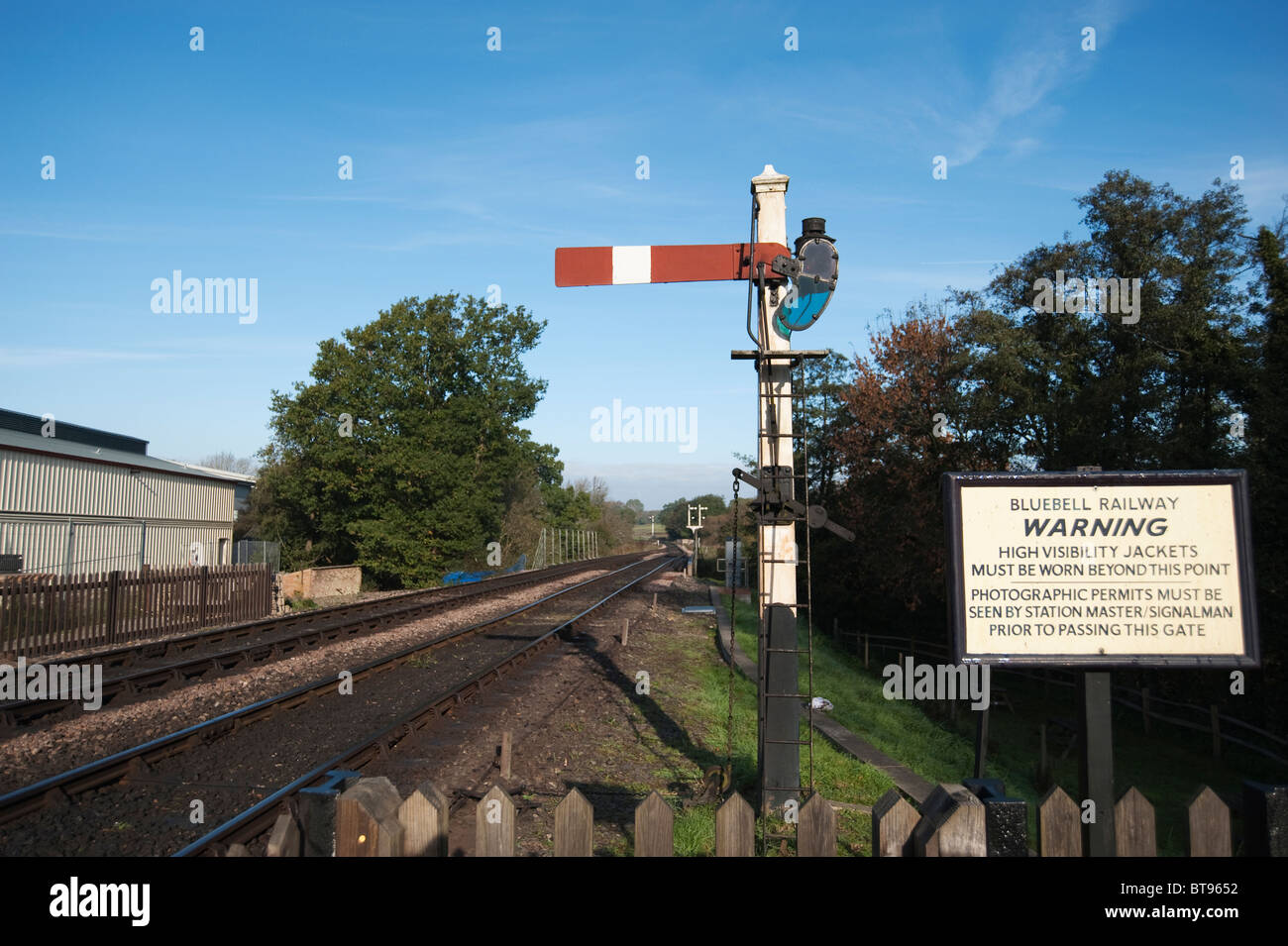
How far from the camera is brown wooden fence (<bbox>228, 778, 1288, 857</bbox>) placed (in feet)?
8.61

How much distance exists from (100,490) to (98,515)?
2.50 ft

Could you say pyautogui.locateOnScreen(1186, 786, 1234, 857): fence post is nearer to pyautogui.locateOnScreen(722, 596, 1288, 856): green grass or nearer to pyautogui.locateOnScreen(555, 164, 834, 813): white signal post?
pyautogui.locateOnScreen(555, 164, 834, 813): white signal post

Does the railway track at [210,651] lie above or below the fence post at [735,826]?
below

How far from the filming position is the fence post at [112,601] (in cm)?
1508

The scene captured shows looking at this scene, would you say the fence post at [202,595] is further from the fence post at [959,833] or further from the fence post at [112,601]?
the fence post at [959,833]

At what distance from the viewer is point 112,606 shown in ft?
49.5

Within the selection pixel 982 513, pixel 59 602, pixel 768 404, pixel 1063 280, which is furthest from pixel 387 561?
pixel 982 513

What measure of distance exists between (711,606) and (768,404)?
2088 cm

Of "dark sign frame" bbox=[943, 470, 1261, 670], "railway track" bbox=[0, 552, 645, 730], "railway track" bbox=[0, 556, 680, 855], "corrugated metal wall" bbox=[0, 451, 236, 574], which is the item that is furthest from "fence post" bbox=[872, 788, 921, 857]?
"corrugated metal wall" bbox=[0, 451, 236, 574]

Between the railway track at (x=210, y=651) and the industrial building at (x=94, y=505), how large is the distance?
8.29 meters

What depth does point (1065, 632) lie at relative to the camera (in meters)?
3.51

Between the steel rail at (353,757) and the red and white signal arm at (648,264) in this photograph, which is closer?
the steel rail at (353,757)

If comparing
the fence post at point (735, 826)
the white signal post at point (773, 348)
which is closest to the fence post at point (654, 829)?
the fence post at point (735, 826)
